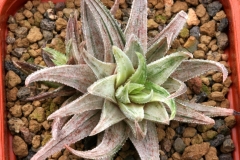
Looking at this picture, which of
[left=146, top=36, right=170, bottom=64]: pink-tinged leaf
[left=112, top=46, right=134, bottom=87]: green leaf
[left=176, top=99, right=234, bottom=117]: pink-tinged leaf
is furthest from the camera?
[left=176, top=99, right=234, bottom=117]: pink-tinged leaf

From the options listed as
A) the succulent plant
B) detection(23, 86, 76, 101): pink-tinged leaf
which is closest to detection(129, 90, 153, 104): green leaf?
the succulent plant

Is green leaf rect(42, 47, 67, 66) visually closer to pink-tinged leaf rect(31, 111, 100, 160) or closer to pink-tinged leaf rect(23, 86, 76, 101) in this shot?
pink-tinged leaf rect(23, 86, 76, 101)

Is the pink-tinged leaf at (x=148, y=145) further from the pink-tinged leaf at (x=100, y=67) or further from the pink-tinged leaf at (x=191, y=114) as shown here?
the pink-tinged leaf at (x=100, y=67)

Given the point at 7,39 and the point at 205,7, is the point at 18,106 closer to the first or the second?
the point at 7,39

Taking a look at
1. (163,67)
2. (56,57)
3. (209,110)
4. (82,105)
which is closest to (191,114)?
(209,110)

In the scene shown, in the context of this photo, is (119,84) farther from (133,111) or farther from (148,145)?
(148,145)

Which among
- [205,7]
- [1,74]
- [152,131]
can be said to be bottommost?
[152,131]

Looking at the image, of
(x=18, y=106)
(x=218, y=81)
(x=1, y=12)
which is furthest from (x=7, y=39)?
(x=218, y=81)
